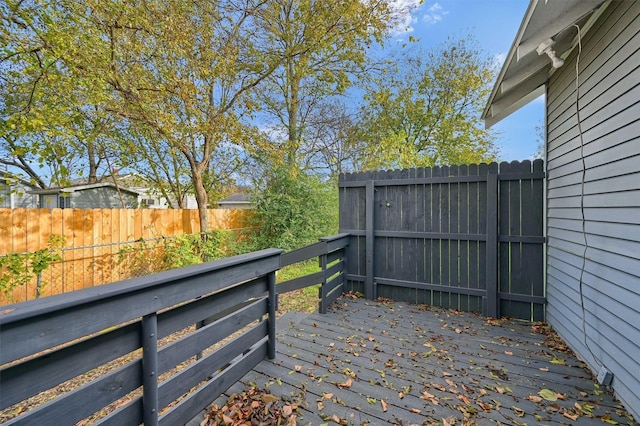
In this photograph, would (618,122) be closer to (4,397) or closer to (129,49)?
(4,397)

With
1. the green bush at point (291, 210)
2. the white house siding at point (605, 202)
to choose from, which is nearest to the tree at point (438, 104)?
the green bush at point (291, 210)

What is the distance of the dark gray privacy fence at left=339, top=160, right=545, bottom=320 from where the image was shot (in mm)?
3178

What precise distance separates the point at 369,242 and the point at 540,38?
273cm

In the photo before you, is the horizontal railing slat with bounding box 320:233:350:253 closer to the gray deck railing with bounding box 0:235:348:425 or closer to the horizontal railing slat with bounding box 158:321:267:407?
the gray deck railing with bounding box 0:235:348:425

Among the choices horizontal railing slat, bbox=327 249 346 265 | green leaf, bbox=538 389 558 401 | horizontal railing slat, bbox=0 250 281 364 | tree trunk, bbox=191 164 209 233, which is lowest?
green leaf, bbox=538 389 558 401

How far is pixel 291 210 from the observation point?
767 cm

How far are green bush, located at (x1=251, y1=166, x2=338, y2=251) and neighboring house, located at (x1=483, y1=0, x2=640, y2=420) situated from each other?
5.53 m

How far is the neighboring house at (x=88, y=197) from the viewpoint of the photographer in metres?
8.33

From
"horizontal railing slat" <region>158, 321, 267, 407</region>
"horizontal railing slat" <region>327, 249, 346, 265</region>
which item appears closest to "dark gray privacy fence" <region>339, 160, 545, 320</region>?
"horizontal railing slat" <region>327, 249, 346, 265</region>

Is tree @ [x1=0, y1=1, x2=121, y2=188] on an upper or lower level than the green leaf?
upper

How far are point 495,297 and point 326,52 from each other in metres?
7.42

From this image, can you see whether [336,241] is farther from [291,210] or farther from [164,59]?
[164,59]

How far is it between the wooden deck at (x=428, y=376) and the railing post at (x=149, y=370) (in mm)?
630

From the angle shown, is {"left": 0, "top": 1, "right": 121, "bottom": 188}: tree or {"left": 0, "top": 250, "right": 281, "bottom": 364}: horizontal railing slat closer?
{"left": 0, "top": 250, "right": 281, "bottom": 364}: horizontal railing slat
